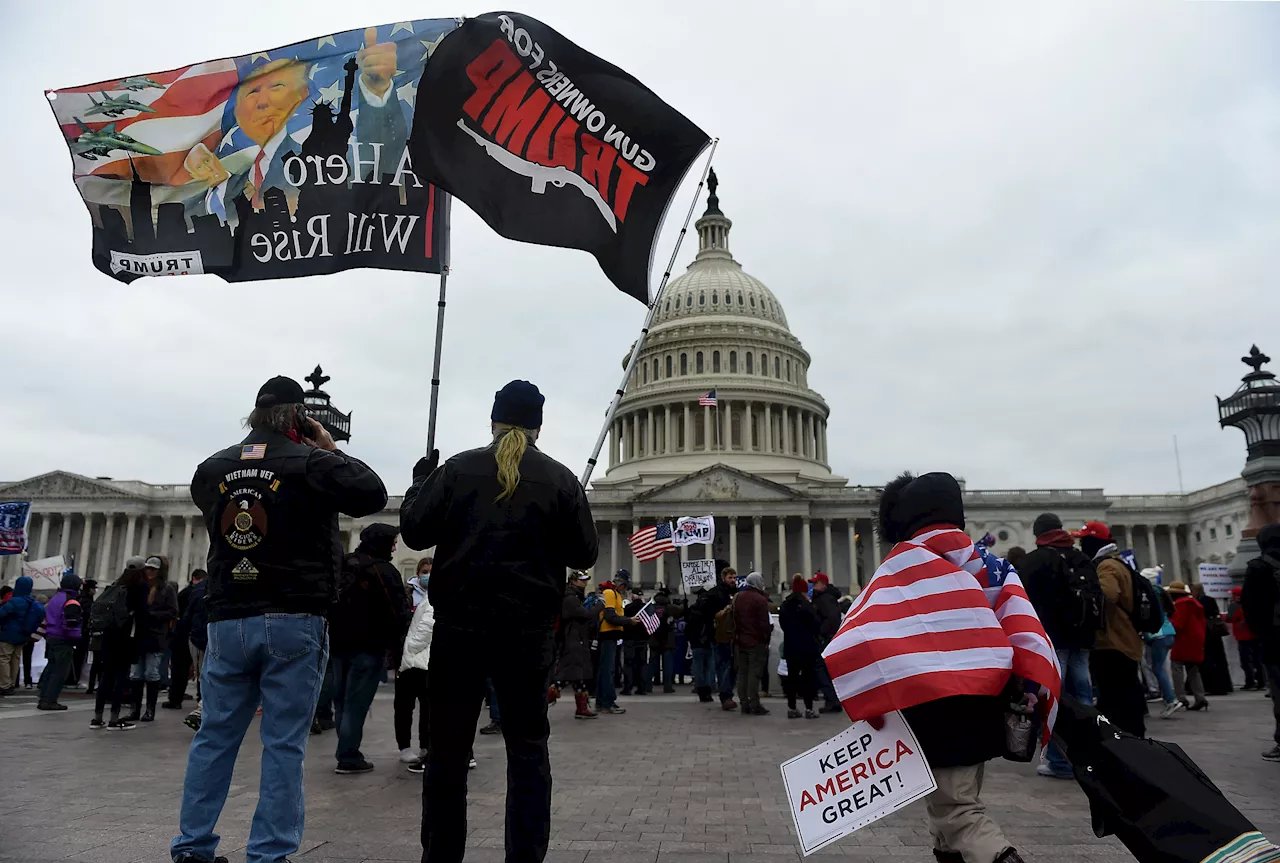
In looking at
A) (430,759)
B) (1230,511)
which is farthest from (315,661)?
(1230,511)

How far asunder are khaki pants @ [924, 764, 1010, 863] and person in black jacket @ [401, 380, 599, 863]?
171 centimetres

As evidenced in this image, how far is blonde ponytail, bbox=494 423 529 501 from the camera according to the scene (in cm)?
420

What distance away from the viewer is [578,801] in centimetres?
669

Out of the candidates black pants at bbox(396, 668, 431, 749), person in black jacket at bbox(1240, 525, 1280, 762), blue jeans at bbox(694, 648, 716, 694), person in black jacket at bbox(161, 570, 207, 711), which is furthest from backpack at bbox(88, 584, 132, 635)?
person in black jacket at bbox(1240, 525, 1280, 762)

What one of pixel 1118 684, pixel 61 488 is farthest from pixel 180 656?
pixel 61 488

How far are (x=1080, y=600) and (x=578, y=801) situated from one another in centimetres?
473

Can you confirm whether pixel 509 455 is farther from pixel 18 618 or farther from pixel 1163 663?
pixel 18 618

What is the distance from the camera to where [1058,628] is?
7.90 meters

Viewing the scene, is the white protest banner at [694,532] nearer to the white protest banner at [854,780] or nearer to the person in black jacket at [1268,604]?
the person in black jacket at [1268,604]

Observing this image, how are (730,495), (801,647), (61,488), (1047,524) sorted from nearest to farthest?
1. (1047,524)
2. (801,647)
3. (730,495)
4. (61,488)

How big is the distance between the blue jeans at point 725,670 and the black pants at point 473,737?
11.9m

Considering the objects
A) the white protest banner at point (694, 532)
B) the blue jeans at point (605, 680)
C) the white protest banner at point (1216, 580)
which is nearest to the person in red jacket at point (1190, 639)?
the white protest banner at point (1216, 580)

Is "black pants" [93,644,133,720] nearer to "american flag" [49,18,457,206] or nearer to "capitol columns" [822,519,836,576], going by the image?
"american flag" [49,18,457,206]

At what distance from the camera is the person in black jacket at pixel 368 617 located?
8.42 m
